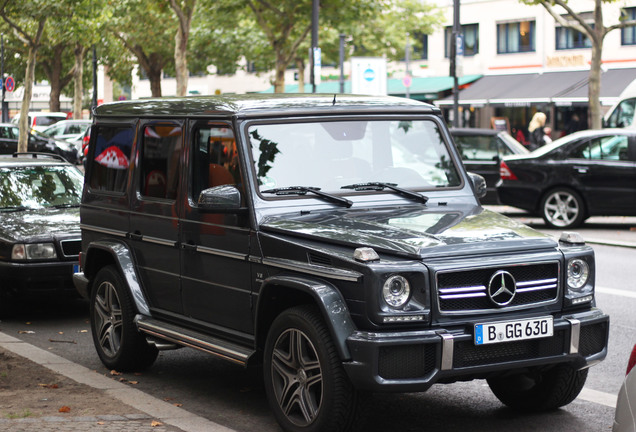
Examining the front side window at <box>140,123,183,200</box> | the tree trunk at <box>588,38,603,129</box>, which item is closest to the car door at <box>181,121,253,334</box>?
the front side window at <box>140,123,183,200</box>

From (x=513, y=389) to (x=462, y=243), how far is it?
1365 millimetres

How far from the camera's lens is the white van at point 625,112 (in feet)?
87.3

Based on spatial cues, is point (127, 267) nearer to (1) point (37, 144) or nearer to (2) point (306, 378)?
(2) point (306, 378)

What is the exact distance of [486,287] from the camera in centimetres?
564

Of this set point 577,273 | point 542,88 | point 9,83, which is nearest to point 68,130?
point 9,83

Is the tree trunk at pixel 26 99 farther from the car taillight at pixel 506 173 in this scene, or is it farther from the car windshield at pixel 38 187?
the car windshield at pixel 38 187

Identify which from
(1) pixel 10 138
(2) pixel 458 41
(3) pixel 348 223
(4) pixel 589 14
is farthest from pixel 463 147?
(4) pixel 589 14

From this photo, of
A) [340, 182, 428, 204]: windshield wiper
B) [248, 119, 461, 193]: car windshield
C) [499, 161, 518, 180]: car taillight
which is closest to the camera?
[248, 119, 461, 193]: car windshield

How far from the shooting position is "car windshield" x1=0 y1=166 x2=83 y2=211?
1112cm

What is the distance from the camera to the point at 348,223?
614cm

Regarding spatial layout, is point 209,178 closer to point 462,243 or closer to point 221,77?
point 462,243

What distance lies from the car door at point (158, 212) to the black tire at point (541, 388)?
82.5 inches

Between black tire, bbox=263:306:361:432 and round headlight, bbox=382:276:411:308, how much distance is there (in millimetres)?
382

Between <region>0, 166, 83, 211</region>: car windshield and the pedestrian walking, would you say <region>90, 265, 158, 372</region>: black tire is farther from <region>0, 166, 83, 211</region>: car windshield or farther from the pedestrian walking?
the pedestrian walking
